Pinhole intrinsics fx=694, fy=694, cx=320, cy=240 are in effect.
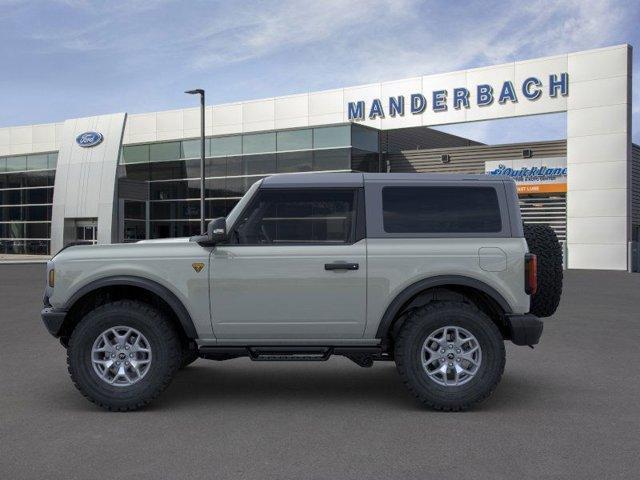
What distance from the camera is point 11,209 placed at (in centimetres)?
→ 4578

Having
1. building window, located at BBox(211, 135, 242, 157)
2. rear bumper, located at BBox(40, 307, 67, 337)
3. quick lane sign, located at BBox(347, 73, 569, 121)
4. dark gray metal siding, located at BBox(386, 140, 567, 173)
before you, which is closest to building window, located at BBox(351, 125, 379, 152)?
quick lane sign, located at BBox(347, 73, 569, 121)

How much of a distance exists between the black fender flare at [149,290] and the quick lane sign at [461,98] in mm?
26023

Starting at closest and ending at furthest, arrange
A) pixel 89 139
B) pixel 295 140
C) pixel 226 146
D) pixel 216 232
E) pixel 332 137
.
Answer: pixel 216 232
pixel 332 137
pixel 295 140
pixel 226 146
pixel 89 139

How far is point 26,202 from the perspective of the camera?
44.8 metres

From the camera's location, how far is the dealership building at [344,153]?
90.6 feet

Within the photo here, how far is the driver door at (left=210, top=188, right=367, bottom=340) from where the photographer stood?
5770 mm

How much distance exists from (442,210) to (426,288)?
69 cm

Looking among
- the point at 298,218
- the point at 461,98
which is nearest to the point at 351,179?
the point at 298,218

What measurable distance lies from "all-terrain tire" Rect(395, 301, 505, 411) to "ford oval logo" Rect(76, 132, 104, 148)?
38.5 meters

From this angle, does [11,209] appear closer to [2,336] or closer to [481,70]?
[481,70]

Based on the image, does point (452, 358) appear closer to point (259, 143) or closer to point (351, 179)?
point (351, 179)

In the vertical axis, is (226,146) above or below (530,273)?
above

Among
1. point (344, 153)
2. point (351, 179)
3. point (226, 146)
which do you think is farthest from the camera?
point (226, 146)

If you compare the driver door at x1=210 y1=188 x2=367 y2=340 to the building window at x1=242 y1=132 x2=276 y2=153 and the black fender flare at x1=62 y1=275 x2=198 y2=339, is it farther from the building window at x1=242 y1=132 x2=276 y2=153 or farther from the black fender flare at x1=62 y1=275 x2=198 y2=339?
the building window at x1=242 y1=132 x2=276 y2=153
